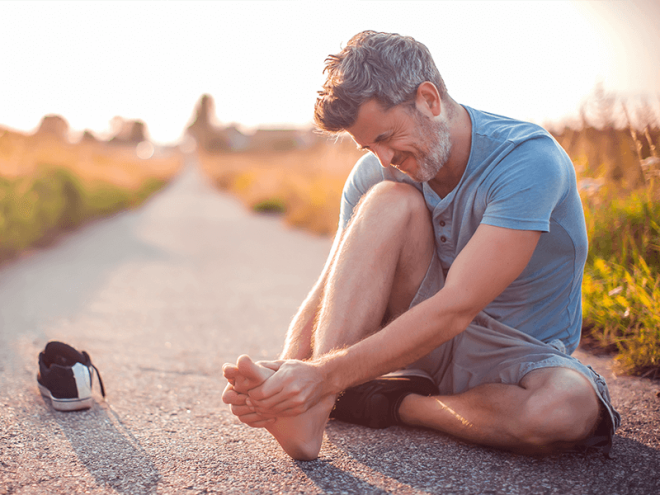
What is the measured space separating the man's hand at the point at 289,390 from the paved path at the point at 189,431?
0.20 m

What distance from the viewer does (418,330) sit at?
138 cm

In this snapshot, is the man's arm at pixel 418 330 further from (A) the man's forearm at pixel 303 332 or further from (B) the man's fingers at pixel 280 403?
(A) the man's forearm at pixel 303 332

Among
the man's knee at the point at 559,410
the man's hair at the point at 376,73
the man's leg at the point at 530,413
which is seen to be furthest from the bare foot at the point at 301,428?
the man's hair at the point at 376,73

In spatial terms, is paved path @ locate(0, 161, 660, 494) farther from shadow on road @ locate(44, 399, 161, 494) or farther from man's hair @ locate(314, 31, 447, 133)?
man's hair @ locate(314, 31, 447, 133)

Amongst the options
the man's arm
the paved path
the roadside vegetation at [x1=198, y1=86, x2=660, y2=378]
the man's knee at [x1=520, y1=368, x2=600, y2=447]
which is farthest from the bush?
the man's knee at [x1=520, y1=368, x2=600, y2=447]

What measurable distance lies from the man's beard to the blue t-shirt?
0.09 metres

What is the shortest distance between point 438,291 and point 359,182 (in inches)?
28.2

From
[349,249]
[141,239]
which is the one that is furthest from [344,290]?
[141,239]

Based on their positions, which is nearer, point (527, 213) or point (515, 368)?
point (527, 213)

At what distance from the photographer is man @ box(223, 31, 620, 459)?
4.53 ft

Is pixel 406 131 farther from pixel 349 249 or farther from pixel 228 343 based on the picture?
pixel 228 343

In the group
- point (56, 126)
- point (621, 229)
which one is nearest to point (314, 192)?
point (621, 229)

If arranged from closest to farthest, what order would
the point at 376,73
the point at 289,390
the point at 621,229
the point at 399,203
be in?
the point at 289,390, the point at 376,73, the point at 399,203, the point at 621,229

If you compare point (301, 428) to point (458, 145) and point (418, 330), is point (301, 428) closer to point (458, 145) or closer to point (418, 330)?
point (418, 330)
